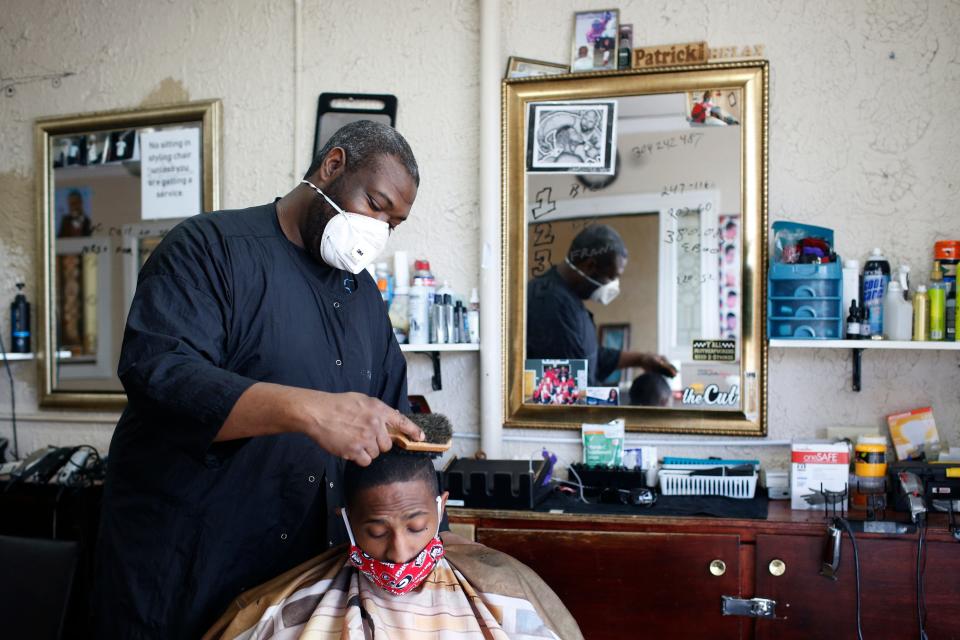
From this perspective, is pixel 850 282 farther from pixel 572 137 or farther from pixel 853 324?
pixel 572 137

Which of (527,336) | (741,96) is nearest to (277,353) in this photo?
(527,336)

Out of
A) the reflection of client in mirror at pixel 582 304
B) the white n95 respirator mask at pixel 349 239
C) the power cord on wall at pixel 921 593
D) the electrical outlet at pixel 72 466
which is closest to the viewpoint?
the white n95 respirator mask at pixel 349 239

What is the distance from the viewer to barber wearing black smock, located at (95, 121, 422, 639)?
4.34 ft

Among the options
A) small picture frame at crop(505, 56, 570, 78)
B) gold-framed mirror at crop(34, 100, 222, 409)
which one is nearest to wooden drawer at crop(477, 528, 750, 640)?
small picture frame at crop(505, 56, 570, 78)

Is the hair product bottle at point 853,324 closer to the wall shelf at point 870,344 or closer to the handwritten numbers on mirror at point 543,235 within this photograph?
the wall shelf at point 870,344

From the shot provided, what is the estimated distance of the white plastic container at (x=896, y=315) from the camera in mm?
2230

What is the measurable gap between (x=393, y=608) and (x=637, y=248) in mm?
1398

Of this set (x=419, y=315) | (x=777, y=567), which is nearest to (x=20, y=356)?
(x=419, y=315)

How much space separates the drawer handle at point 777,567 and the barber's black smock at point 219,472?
105 cm

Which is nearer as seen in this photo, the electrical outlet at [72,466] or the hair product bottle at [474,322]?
the hair product bottle at [474,322]

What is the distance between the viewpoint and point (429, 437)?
139cm

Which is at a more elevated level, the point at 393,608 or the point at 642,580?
the point at 393,608

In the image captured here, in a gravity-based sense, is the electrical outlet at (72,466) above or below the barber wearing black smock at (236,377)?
below

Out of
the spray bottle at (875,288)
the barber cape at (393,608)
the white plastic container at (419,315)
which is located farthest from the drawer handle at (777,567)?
the white plastic container at (419,315)
